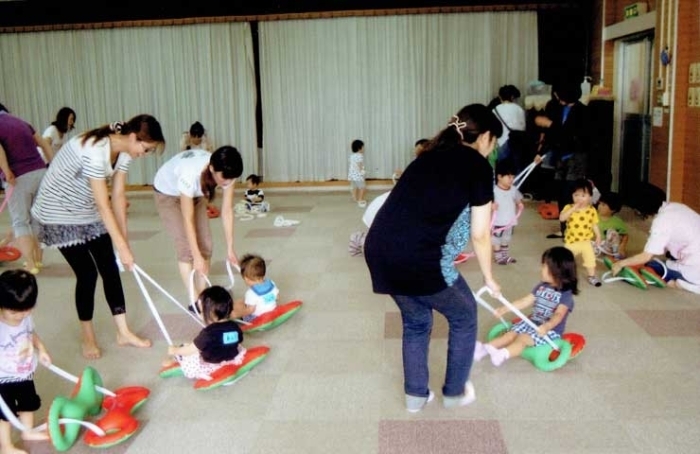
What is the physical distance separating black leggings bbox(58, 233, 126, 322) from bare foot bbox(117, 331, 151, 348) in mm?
214

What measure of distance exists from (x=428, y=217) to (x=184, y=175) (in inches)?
66.4

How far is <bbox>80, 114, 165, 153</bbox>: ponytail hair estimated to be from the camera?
3.46 metres

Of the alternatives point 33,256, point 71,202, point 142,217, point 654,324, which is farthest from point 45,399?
point 142,217

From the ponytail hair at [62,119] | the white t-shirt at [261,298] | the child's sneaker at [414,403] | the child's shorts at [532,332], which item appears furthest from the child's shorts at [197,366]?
the ponytail hair at [62,119]

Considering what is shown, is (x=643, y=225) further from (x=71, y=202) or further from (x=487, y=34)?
(x=71, y=202)

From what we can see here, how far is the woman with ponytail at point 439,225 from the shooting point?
2.72 m

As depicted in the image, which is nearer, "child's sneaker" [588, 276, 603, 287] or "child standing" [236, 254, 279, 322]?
"child standing" [236, 254, 279, 322]

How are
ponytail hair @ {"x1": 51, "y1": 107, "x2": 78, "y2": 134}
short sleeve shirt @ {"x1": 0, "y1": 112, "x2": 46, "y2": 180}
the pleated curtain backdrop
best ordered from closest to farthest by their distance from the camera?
short sleeve shirt @ {"x1": 0, "y1": 112, "x2": 46, "y2": 180} → ponytail hair @ {"x1": 51, "y1": 107, "x2": 78, "y2": 134} → the pleated curtain backdrop

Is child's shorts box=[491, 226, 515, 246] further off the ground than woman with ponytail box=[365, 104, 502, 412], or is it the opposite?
woman with ponytail box=[365, 104, 502, 412]

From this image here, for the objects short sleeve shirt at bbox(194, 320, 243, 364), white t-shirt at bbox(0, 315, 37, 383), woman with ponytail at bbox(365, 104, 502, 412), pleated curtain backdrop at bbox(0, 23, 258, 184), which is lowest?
short sleeve shirt at bbox(194, 320, 243, 364)

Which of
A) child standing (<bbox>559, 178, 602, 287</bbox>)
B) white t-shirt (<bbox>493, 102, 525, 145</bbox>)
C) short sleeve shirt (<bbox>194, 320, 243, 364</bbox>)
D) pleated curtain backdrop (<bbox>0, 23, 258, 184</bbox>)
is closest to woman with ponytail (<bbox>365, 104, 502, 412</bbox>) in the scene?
short sleeve shirt (<bbox>194, 320, 243, 364</bbox>)

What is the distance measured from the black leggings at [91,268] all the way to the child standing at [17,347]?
0.80 meters

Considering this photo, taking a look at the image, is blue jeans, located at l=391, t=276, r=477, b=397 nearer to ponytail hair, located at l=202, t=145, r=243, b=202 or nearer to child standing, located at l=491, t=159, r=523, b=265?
ponytail hair, located at l=202, t=145, r=243, b=202

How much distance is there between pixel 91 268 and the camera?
376cm
